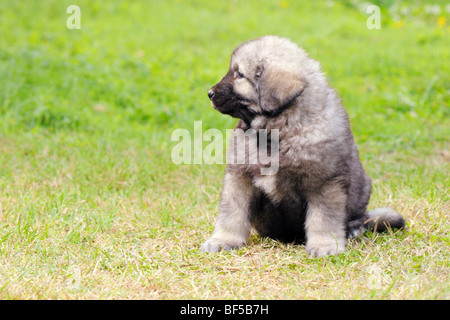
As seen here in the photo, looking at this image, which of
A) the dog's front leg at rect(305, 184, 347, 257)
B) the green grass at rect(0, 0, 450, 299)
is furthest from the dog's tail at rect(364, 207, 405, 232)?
the dog's front leg at rect(305, 184, 347, 257)

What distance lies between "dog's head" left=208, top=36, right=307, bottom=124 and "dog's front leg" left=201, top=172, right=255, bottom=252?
40 cm

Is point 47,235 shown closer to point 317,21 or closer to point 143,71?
point 143,71

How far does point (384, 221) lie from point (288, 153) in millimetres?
941

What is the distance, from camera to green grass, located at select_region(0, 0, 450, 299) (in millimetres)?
3295

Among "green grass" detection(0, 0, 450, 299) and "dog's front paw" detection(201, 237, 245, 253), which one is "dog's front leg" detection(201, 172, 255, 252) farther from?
"green grass" detection(0, 0, 450, 299)

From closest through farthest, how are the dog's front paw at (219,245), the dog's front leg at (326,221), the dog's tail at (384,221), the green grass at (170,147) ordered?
the green grass at (170,147) < the dog's front leg at (326,221) < the dog's front paw at (219,245) < the dog's tail at (384,221)

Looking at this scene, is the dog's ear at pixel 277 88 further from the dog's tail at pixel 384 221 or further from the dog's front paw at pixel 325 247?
the dog's tail at pixel 384 221

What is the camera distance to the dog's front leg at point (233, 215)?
3725 millimetres

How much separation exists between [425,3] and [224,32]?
4.76 m

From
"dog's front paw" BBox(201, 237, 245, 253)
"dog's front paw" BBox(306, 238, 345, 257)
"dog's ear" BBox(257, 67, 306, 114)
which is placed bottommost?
"dog's front paw" BBox(201, 237, 245, 253)

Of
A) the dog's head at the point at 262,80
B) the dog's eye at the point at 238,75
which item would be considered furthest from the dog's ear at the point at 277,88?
the dog's eye at the point at 238,75

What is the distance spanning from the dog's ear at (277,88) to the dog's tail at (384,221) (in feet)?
3.43

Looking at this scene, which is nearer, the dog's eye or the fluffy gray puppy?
the fluffy gray puppy

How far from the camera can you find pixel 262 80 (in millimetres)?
3635
